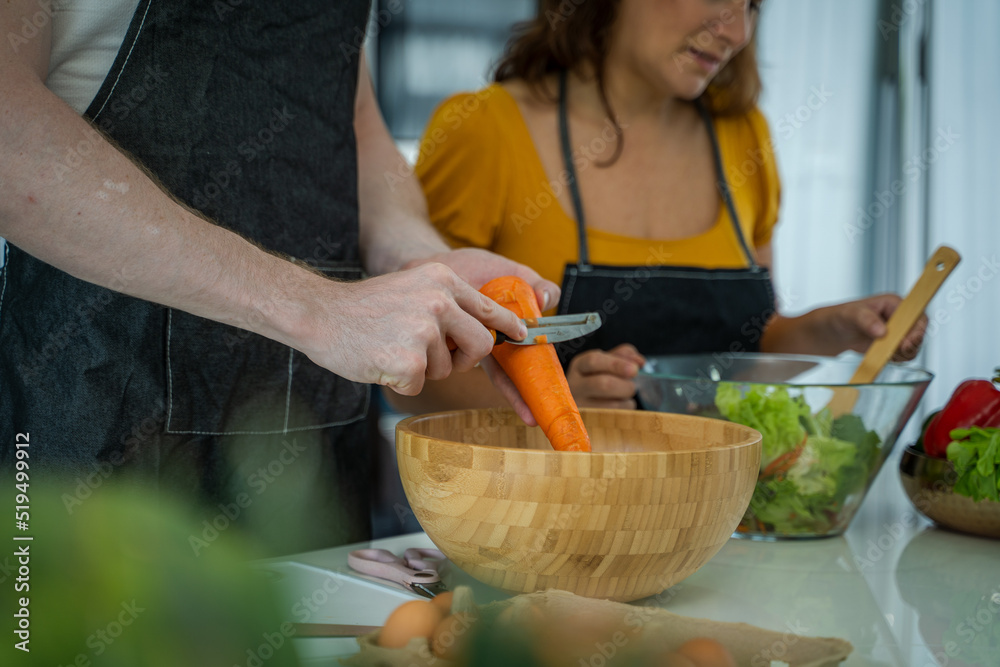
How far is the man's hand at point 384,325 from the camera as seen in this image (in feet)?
2.27

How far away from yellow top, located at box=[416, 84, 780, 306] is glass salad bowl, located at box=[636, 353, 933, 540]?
54 centimetres

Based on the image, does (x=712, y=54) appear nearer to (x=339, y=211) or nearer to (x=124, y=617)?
(x=339, y=211)

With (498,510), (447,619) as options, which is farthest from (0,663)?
(498,510)

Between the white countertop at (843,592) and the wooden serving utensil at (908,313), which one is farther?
the wooden serving utensil at (908,313)

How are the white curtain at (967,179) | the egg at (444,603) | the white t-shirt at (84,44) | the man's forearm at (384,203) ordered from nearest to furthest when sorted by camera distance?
the egg at (444,603) → the white t-shirt at (84,44) → the man's forearm at (384,203) → the white curtain at (967,179)

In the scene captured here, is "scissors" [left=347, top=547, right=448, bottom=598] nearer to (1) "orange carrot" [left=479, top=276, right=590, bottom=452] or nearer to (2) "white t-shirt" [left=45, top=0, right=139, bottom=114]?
(1) "orange carrot" [left=479, top=276, right=590, bottom=452]

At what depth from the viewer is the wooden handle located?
1156mm

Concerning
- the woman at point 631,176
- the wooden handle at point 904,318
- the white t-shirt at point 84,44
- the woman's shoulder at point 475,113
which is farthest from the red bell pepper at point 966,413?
the white t-shirt at point 84,44

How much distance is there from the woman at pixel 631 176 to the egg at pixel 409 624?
0.78 metres

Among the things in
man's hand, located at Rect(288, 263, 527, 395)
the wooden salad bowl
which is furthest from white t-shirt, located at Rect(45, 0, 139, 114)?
the wooden salad bowl

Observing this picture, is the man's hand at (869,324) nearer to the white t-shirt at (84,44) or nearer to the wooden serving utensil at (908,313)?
the wooden serving utensil at (908,313)

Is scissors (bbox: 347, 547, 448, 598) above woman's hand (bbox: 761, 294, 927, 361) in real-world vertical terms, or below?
below

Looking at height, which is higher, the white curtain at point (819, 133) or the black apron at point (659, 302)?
the white curtain at point (819, 133)

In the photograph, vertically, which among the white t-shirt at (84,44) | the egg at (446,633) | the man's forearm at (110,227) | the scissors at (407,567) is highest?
the white t-shirt at (84,44)
